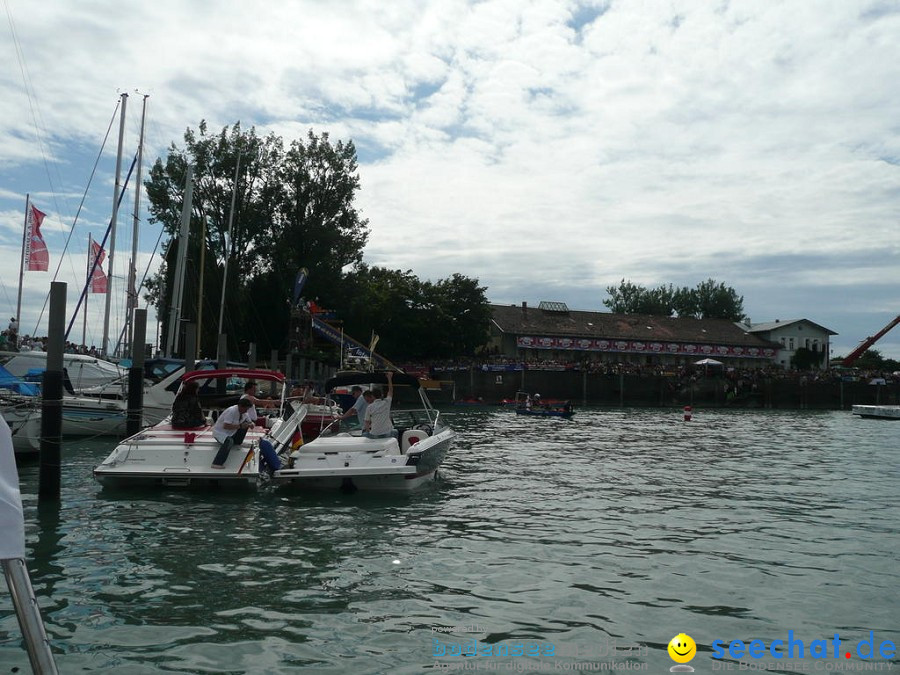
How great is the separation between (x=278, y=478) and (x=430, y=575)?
5948 mm

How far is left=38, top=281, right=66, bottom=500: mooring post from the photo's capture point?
13172 millimetres

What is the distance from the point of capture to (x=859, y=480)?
1916 centimetres

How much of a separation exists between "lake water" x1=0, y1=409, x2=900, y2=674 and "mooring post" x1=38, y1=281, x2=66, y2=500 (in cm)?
50

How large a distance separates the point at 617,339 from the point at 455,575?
75.5m

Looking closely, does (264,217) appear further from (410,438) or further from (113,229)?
(410,438)

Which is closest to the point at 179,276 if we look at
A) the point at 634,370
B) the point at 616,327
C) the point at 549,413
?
the point at 549,413

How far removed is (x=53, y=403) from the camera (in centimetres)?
1338

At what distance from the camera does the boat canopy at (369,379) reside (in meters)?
16.9

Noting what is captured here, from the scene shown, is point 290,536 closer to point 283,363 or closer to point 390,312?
point 283,363

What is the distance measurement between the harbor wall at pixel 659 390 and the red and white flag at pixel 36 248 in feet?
97.4

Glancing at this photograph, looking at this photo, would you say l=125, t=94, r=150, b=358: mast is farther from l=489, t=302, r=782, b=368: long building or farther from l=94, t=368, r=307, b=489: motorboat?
l=489, t=302, r=782, b=368: long building

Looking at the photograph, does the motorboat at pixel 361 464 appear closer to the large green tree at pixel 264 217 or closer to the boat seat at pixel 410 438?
the boat seat at pixel 410 438

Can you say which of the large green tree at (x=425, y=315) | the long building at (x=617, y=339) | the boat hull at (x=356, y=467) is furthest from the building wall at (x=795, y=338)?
the boat hull at (x=356, y=467)

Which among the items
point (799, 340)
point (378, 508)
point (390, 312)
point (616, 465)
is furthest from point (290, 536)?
point (799, 340)
